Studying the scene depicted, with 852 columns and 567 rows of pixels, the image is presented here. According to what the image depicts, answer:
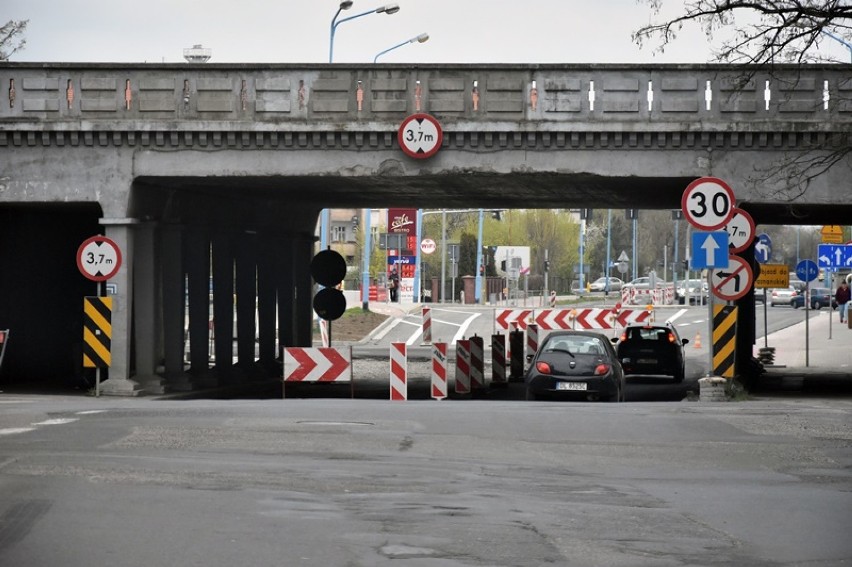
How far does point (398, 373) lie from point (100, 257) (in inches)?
223

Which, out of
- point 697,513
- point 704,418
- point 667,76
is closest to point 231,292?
point 667,76

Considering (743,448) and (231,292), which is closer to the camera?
(743,448)

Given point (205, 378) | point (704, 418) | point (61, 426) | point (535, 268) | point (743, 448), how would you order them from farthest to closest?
point (535, 268) < point (205, 378) < point (704, 418) < point (61, 426) < point (743, 448)

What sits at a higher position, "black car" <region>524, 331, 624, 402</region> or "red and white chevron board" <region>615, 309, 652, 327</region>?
"red and white chevron board" <region>615, 309, 652, 327</region>

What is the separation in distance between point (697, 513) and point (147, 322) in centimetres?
1859

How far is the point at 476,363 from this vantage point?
95.6 ft

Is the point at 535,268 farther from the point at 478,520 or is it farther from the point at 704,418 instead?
the point at 478,520

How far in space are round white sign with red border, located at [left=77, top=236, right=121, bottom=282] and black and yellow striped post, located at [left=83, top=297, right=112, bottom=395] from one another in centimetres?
90

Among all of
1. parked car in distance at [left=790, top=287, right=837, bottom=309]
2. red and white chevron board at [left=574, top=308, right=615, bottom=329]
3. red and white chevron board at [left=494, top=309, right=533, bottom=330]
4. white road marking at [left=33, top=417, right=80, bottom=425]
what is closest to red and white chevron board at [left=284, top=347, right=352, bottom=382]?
white road marking at [left=33, top=417, right=80, bottom=425]

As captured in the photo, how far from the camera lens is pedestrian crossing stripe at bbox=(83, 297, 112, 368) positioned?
1012 inches

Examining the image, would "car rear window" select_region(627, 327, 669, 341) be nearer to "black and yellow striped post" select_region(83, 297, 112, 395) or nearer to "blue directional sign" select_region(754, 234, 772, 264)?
"blue directional sign" select_region(754, 234, 772, 264)

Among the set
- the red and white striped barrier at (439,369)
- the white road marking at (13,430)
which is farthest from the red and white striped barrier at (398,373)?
the white road marking at (13,430)

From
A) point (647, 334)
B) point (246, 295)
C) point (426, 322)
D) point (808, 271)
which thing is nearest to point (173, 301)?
point (246, 295)

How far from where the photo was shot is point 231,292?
3353 cm
